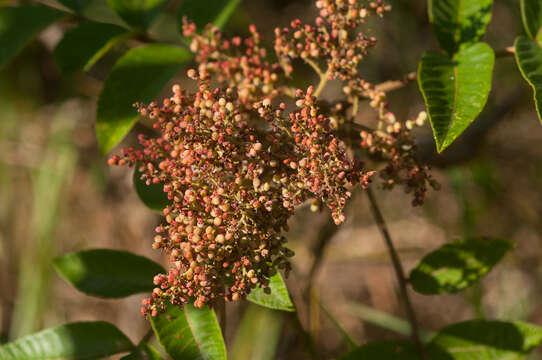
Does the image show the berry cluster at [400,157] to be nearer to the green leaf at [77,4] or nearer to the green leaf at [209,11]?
the green leaf at [209,11]

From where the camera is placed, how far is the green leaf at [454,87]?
3.38 ft

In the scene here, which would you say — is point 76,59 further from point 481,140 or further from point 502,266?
point 502,266

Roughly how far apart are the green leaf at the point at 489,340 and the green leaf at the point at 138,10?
4.65ft

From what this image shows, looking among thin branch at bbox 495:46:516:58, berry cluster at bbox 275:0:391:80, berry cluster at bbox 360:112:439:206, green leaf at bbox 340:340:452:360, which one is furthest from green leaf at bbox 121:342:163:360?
thin branch at bbox 495:46:516:58

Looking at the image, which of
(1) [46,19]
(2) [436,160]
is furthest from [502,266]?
(1) [46,19]

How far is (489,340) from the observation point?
148cm

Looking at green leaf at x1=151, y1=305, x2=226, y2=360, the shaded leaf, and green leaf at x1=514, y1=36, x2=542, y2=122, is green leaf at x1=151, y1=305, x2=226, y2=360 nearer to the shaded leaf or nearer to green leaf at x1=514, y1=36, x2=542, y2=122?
green leaf at x1=514, y1=36, x2=542, y2=122

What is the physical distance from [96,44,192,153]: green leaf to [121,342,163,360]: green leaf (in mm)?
558

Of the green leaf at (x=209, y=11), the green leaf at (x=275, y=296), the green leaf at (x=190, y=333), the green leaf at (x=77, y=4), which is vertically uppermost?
the green leaf at (x=77, y=4)

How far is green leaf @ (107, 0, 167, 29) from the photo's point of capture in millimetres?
1549

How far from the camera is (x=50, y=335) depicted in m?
1.36

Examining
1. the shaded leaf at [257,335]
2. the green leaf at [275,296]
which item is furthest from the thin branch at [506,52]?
the shaded leaf at [257,335]

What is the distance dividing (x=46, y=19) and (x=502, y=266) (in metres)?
3.26

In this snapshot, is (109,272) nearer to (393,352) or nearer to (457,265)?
(393,352)
